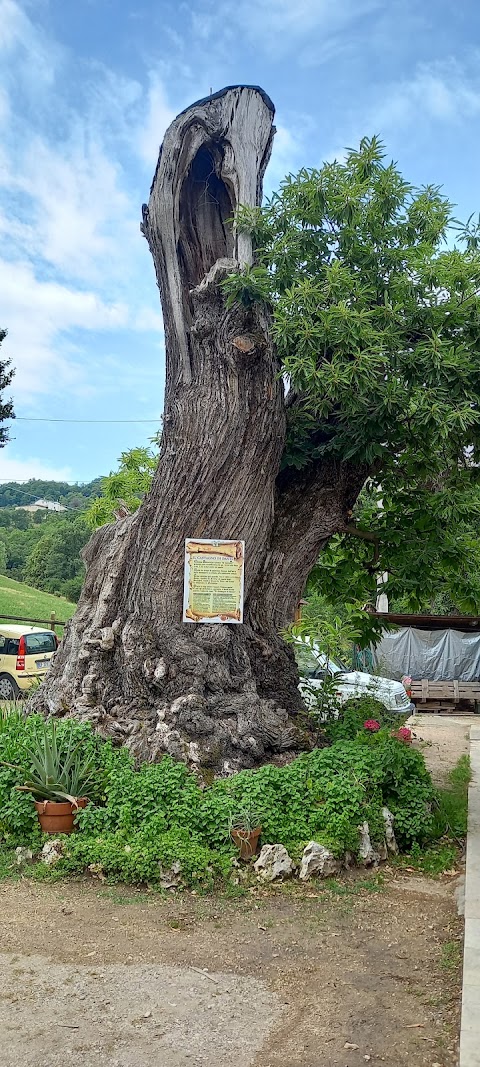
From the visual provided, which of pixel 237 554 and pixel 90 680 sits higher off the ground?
pixel 237 554

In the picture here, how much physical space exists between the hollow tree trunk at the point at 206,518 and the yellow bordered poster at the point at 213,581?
0.10 m

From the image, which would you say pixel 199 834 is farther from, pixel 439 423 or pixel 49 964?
pixel 439 423

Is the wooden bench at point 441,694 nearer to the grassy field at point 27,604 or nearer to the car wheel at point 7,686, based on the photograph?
the car wheel at point 7,686

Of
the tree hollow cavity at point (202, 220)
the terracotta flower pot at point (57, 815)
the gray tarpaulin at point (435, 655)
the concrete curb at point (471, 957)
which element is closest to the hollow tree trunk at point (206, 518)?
the tree hollow cavity at point (202, 220)

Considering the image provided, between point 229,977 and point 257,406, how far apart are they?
195 inches

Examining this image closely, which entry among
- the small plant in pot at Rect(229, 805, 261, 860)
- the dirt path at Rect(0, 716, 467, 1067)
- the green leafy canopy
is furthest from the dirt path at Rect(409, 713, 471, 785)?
the dirt path at Rect(0, 716, 467, 1067)

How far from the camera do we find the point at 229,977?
427 centimetres

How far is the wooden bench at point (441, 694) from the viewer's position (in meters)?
19.9

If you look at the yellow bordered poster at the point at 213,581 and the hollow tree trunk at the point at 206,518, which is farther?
the yellow bordered poster at the point at 213,581

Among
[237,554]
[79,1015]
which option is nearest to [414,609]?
[237,554]

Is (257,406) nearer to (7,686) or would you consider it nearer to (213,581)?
(213,581)

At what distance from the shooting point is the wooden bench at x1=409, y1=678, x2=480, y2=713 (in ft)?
65.2

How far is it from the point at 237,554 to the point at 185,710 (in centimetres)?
162

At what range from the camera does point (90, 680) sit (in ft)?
24.0
